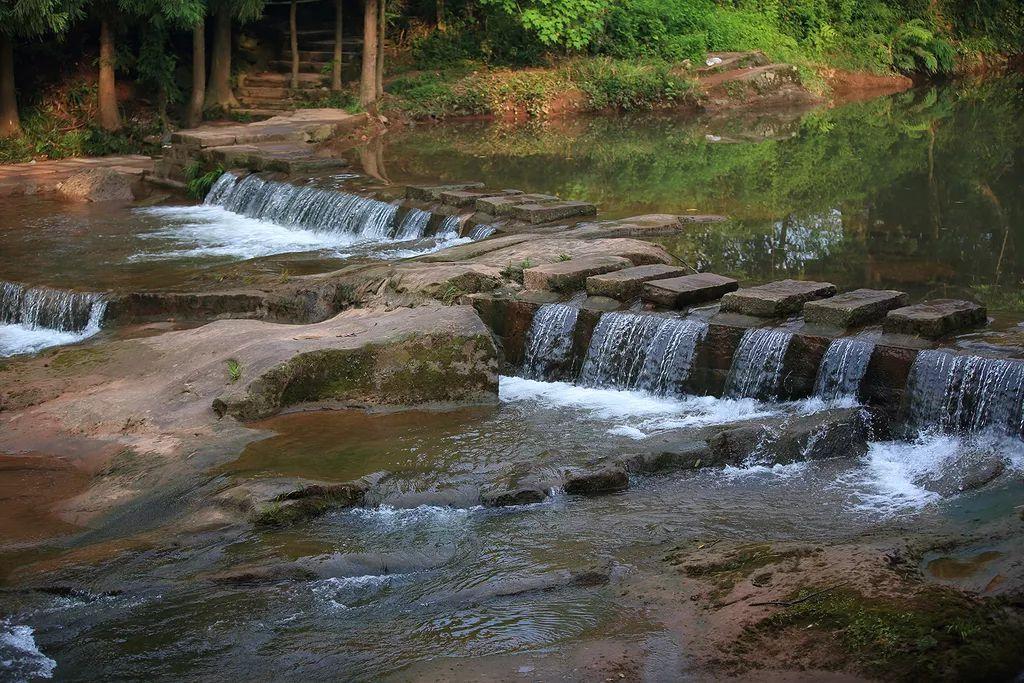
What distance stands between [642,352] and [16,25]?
1303 centimetres

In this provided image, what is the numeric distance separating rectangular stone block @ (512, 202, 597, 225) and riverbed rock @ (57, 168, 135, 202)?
7221mm

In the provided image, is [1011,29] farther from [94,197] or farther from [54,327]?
[54,327]

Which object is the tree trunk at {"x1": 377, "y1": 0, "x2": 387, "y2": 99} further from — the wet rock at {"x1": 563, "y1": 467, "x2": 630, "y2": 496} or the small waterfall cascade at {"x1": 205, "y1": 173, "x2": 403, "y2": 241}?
the wet rock at {"x1": 563, "y1": 467, "x2": 630, "y2": 496}

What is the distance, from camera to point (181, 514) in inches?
267

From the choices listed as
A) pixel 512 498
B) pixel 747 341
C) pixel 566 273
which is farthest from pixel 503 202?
pixel 512 498

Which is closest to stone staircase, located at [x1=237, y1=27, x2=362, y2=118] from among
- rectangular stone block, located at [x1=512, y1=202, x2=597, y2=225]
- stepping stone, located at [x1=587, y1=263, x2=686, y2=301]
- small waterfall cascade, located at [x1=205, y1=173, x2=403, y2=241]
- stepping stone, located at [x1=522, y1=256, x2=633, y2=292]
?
small waterfall cascade, located at [x1=205, y1=173, x2=403, y2=241]

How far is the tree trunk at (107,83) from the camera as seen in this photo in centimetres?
1977

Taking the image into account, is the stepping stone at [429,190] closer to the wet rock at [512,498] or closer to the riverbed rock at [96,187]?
the riverbed rock at [96,187]

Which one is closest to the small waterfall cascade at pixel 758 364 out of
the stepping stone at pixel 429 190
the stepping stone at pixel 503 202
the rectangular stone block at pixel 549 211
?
the rectangular stone block at pixel 549 211

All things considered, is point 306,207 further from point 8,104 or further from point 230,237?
point 8,104

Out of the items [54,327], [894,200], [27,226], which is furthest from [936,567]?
[27,226]

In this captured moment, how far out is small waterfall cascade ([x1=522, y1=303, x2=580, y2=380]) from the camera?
9461 millimetres

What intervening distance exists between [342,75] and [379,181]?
384 inches

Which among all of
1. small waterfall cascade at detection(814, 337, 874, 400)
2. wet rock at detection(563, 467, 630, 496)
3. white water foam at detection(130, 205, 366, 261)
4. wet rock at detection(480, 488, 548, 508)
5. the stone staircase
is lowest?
wet rock at detection(480, 488, 548, 508)
